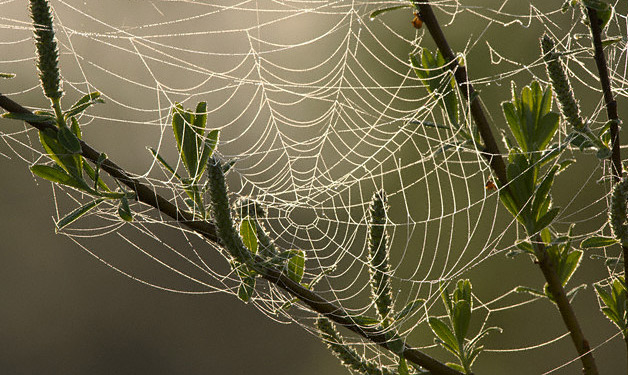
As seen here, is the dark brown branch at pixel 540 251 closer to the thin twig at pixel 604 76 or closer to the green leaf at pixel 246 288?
the thin twig at pixel 604 76

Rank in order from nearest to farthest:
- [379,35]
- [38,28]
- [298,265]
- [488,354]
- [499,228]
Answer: [38,28], [298,265], [499,228], [488,354], [379,35]

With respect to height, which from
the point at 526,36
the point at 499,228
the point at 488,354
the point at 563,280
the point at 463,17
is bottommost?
the point at 488,354

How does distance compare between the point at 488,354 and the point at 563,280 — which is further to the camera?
the point at 488,354

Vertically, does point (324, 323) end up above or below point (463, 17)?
below

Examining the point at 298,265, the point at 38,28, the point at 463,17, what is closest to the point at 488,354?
the point at 463,17

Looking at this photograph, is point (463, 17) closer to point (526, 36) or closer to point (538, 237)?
point (526, 36)


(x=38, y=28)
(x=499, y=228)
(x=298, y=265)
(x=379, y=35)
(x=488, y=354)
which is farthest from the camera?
(x=379, y=35)

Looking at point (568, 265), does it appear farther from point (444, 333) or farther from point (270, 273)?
point (270, 273)
